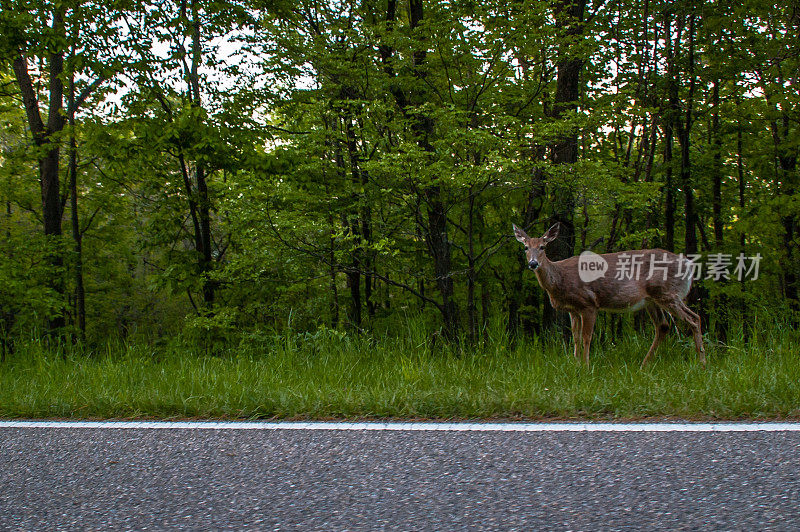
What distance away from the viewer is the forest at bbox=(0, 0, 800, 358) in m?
7.47

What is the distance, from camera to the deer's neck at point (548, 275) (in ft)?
21.7

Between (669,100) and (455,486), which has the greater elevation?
(669,100)

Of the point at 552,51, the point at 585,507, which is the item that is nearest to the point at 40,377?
the point at 585,507

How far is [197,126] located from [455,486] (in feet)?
26.2

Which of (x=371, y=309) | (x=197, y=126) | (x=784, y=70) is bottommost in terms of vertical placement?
(x=371, y=309)

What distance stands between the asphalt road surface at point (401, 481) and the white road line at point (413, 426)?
4.2 inches

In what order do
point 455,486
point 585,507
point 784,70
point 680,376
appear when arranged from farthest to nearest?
point 784,70 < point 680,376 < point 455,486 < point 585,507

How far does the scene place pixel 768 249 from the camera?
13.0 metres

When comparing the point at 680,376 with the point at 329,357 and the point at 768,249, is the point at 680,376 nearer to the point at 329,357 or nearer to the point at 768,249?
the point at 329,357

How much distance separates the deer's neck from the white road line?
3.01 metres

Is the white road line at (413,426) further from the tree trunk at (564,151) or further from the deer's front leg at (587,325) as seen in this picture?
the tree trunk at (564,151)

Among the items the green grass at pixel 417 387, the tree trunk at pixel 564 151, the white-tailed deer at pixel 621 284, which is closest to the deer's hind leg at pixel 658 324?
the white-tailed deer at pixel 621 284

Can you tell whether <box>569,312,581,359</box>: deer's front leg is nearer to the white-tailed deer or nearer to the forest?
the white-tailed deer

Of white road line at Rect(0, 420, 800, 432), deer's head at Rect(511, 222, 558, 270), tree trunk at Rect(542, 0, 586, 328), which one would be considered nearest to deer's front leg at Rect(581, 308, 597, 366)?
deer's head at Rect(511, 222, 558, 270)
